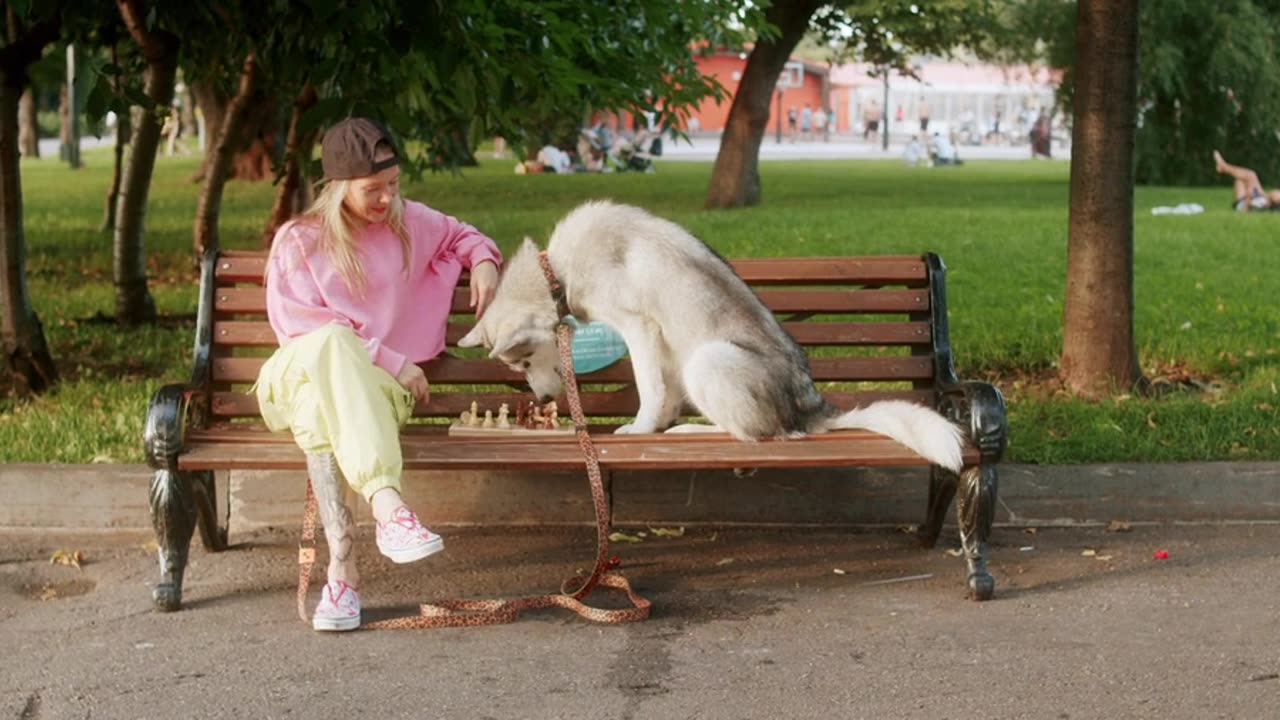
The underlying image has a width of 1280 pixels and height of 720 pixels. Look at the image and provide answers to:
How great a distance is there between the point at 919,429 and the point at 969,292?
6.37 m

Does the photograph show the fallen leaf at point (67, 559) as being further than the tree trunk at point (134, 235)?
No

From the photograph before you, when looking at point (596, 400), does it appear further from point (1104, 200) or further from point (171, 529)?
point (1104, 200)

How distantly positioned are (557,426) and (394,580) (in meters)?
0.77

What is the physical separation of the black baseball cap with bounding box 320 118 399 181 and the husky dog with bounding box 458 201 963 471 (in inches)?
27.6

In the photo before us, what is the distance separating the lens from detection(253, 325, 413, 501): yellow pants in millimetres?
4996

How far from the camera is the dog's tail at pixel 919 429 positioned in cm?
521

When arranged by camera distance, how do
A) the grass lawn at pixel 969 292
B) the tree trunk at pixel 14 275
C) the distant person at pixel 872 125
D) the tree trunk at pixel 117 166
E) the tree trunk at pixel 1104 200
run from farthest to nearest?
the distant person at pixel 872 125 → the tree trunk at pixel 117 166 → the tree trunk at pixel 14 275 → the tree trunk at pixel 1104 200 → the grass lawn at pixel 969 292

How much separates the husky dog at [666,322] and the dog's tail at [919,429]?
0.05ft

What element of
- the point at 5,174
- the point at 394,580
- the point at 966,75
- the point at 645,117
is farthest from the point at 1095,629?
the point at 966,75

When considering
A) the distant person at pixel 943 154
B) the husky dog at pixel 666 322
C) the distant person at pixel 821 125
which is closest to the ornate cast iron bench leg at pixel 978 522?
the husky dog at pixel 666 322

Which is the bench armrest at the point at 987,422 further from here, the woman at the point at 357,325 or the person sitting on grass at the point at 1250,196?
the person sitting on grass at the point at 1250,196

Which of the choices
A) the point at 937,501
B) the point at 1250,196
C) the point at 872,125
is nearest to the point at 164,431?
the point at 937,501

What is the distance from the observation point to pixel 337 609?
16.6 feet

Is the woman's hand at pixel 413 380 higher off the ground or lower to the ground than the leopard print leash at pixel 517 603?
higher
